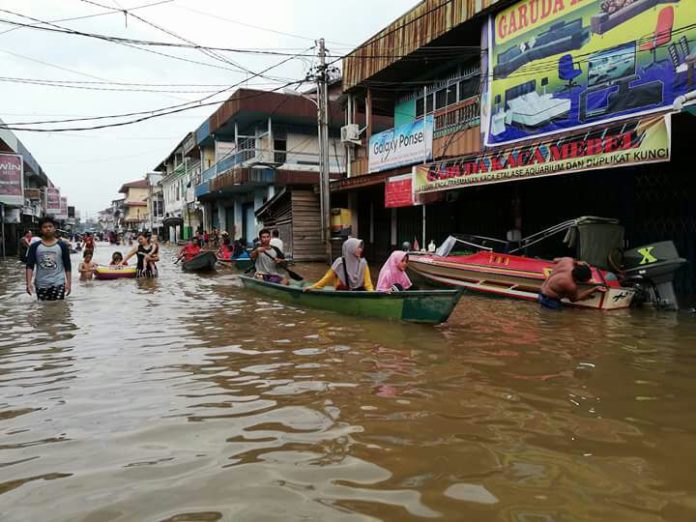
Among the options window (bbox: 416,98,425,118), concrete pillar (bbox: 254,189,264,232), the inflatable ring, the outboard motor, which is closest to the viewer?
the outboard motor

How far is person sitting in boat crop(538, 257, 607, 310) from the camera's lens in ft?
28.9

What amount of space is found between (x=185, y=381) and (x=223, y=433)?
143 centimetres

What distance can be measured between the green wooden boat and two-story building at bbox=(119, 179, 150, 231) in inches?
3047

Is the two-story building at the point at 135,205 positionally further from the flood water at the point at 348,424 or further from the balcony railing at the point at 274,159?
the flood water at the point at 348,424

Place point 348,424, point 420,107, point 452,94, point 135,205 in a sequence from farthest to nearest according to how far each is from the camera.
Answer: point 135,205
point 420,107
point 452,94
point 348,424

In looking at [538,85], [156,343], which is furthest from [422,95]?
[156,343]

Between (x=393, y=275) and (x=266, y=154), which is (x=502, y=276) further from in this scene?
(x=266, y=154)

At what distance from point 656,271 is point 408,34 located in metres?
9.99

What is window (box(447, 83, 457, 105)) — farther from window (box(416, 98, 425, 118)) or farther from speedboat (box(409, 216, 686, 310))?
speedboat (box(409, 216, 686, 310))

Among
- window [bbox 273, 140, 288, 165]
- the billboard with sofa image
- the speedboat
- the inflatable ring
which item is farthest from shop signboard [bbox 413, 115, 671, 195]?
window [bbox 273, 140, 288, 165]

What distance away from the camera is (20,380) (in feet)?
15.9

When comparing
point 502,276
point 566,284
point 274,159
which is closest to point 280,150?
point 274,159

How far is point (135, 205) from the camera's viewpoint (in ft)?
Result: 267

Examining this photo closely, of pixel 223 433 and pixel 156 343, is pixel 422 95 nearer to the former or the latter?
pixel 156 343
